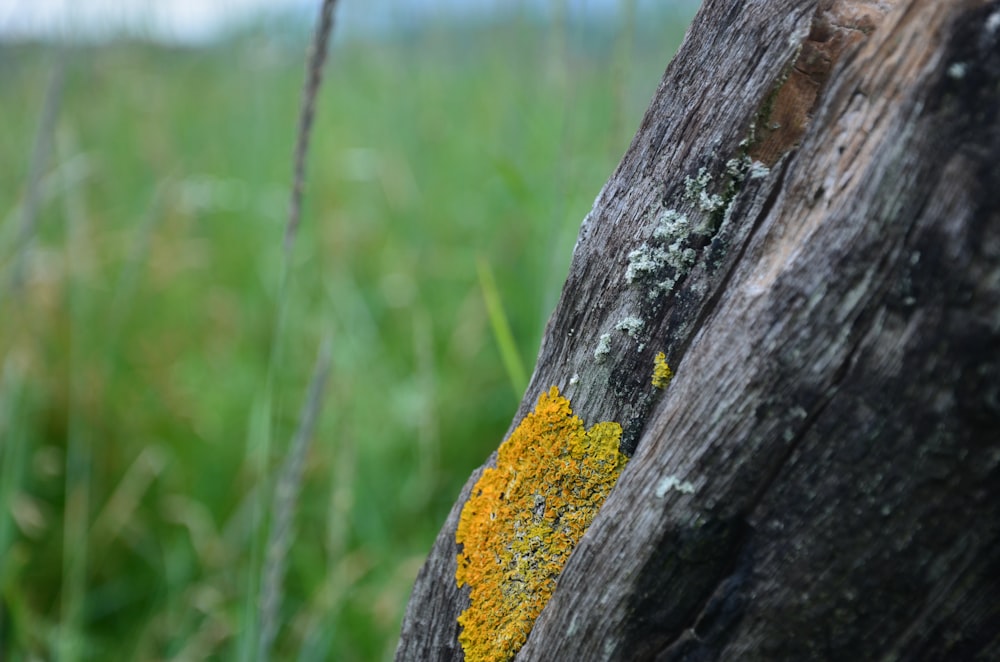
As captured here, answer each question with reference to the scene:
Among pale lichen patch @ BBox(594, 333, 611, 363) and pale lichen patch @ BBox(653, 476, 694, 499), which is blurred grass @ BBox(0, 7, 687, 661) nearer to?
pale lichen patch @ BBox(594, 333, 611, 363)

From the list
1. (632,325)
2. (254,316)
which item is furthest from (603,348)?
(254,316)

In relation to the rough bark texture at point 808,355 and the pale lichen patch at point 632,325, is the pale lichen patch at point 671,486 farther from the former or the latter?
the pale lichen patch at point 632,325

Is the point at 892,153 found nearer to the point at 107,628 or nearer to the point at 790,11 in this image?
the point at 790,11

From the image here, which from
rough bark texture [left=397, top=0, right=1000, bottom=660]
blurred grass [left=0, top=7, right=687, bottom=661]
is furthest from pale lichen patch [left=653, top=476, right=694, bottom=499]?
blurred grass [left=0, top=7, right=687, bottom=661]

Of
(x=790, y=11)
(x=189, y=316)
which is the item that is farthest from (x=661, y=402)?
(x=189, y=316)

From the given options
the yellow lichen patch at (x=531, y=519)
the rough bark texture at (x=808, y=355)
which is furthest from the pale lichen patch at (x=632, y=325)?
the yellow lichen patch at (x=531, y=519)

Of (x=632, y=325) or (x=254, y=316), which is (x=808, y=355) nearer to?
(x=632, y=325)
